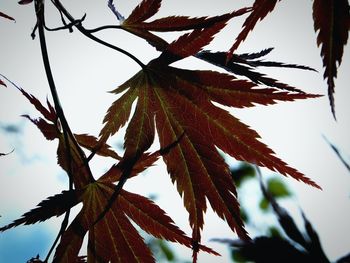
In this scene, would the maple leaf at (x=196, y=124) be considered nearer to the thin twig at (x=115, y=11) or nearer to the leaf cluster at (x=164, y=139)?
the leaf cluster at (x=164, y=139)

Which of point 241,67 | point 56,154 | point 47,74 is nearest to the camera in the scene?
point 241,67

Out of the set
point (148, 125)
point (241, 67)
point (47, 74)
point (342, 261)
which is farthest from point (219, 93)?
point (342, 261)

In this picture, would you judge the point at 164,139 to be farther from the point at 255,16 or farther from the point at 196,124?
the point at 255,16

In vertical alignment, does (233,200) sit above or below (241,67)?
below

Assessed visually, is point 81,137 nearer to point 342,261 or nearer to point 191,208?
point 191,208

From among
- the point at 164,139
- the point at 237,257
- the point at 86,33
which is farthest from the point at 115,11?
the point at 237,257

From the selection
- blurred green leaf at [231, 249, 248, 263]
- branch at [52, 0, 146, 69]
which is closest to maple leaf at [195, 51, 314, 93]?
branch at [52, 0, 146, 69]

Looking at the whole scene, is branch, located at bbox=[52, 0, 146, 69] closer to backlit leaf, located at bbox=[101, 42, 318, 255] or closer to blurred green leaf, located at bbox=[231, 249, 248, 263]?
backlit leaf, located at bbox=[101, 42, 318, 255]

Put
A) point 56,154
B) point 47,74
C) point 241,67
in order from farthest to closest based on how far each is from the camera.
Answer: point 56,154 < point 47,74 < point 241,67

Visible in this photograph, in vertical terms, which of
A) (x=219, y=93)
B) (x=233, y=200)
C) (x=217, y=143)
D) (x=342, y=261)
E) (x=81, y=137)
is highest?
(x=81, y=137)
